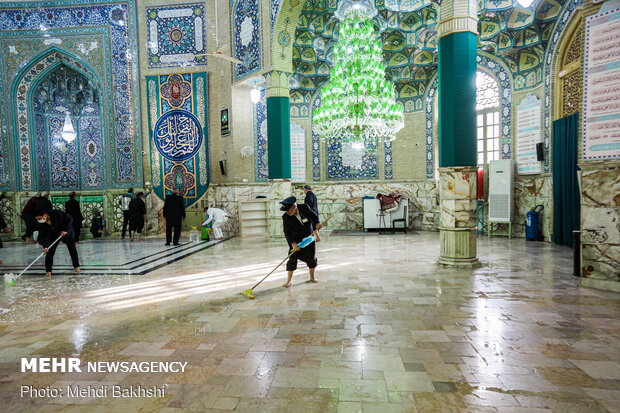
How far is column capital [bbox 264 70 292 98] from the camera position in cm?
827

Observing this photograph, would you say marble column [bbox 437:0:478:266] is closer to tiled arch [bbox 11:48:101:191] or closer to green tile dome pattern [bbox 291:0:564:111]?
green tile dome pattern [bbox 291:0:564:111]

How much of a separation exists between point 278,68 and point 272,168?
88.3 inches

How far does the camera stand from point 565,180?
716 centimetres

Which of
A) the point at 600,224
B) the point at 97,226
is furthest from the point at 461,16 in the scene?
the point at 97,226

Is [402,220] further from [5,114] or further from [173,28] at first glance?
[5,114]

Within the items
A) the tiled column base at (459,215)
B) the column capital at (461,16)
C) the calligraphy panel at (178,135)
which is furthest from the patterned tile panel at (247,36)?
the tiled column base at (459,215)

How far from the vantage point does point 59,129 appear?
11.2 metres

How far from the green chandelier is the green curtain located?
3209 millimetres

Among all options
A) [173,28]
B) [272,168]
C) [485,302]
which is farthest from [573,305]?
[173,28]

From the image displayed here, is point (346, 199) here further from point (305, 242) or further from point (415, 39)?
point (305, 242)

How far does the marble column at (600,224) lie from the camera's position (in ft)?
13.3

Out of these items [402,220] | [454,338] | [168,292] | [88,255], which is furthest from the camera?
[402,220]

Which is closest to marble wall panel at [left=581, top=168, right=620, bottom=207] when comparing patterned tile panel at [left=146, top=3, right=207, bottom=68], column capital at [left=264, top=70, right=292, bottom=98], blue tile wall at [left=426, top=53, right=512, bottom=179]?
blue tile wall at [left=426, top=53, right=512, bottom=179]

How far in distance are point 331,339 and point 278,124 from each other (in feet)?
20.6
